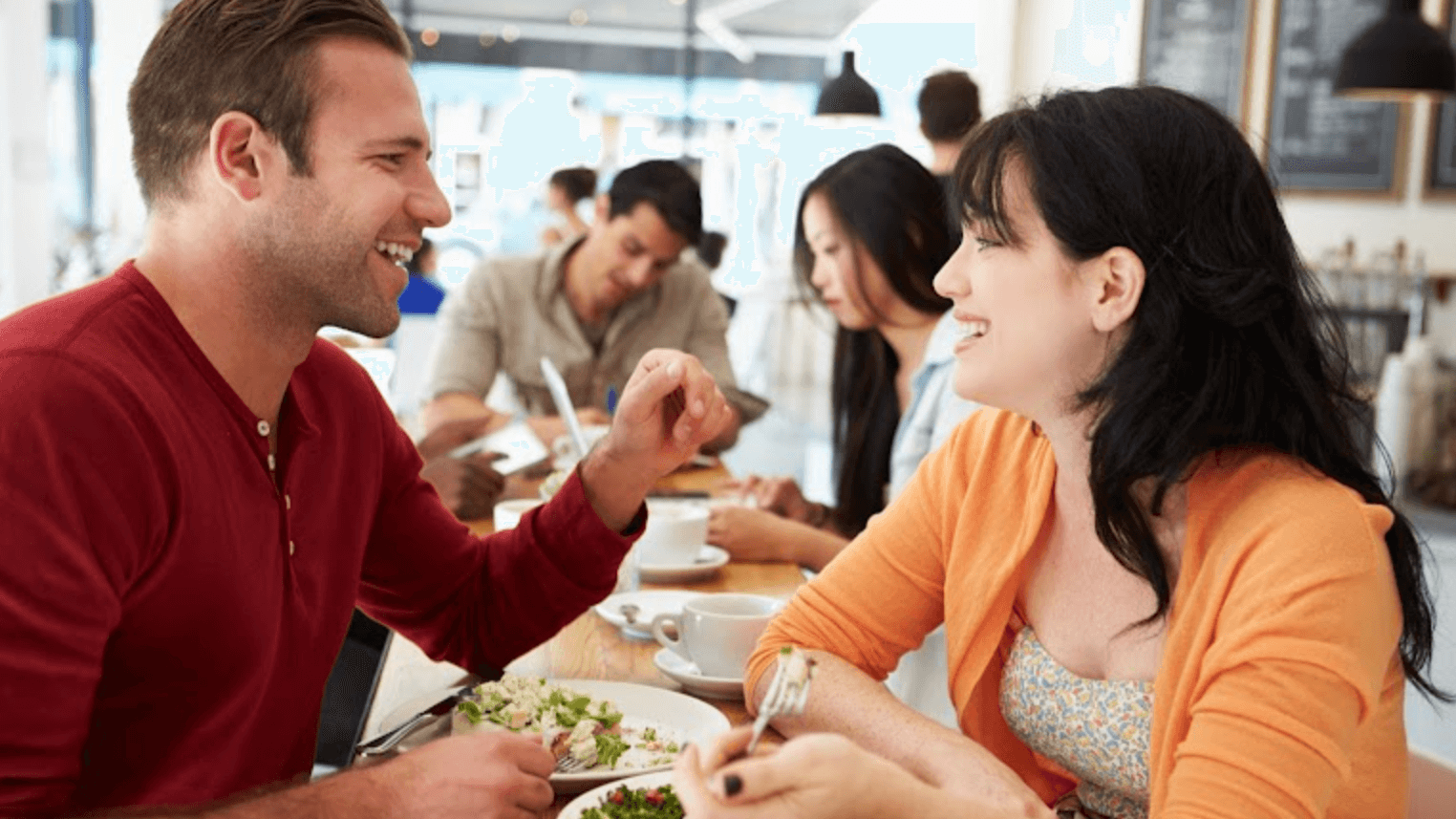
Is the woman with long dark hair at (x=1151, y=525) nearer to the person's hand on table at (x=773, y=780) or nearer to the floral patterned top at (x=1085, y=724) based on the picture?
the floral patterned top at (x=1085, y=724)

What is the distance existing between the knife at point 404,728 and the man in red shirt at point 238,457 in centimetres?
11

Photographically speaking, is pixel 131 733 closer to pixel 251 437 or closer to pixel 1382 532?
pixel 251 437

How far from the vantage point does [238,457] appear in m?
1.27

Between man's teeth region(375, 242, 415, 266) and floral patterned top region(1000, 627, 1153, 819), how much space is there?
773mm

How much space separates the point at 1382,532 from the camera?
126 centimetres

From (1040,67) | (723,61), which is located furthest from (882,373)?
(723,61)

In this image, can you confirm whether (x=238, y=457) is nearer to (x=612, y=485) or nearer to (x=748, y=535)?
(x=612, y=485)

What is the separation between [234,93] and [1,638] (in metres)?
0.55

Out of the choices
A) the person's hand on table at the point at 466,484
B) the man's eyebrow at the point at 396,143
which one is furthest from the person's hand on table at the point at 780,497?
the man's eyebrow at the point at 396,143

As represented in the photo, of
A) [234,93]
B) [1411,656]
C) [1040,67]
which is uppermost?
[1040,67]

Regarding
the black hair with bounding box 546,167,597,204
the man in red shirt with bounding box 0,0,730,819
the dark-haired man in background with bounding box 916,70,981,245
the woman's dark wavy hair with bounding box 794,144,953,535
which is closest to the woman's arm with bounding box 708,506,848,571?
the woman's dark wavy hair with bounding box 794,144,953,535

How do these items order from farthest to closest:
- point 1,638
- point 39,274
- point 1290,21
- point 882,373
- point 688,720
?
point 1290,21
point 39,274
point 882,373
point 688,720
point 1,638

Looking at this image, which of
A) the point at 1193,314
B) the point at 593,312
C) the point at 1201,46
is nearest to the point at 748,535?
the point at 1193,314

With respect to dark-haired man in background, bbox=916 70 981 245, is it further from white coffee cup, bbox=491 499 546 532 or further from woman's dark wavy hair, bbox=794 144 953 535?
white coffee cup, bbox=491 499 546 532
